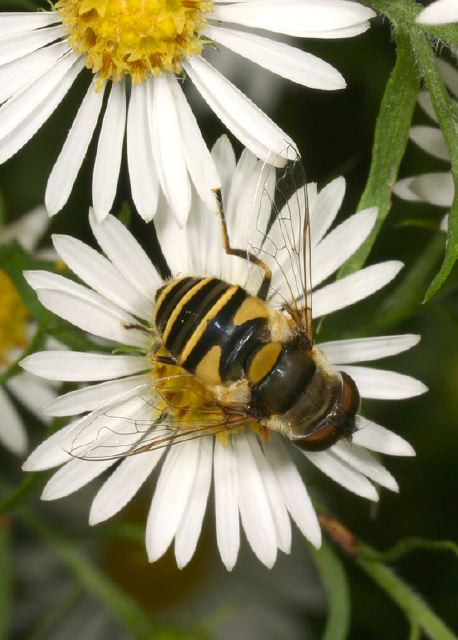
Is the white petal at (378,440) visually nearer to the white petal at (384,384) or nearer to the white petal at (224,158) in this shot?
the white petal at (384,384)

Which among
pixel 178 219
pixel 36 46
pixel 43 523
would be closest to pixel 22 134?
pixel 36 46

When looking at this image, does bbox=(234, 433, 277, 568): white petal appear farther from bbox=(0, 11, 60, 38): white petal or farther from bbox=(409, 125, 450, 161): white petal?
bbox=(0, 11, 60, 38): white petal

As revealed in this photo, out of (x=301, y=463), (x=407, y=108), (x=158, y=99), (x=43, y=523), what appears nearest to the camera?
(x=407, y=108)

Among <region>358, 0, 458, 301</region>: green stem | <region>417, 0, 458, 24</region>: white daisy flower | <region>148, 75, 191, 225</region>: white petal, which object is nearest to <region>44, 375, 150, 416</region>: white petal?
<region>148, 75, 191, 225</region>: white petal

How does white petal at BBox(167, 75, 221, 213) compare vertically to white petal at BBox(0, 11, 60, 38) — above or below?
below

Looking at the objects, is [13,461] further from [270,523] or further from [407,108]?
[407,108]

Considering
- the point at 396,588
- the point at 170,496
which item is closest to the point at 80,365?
the point at 170,496
